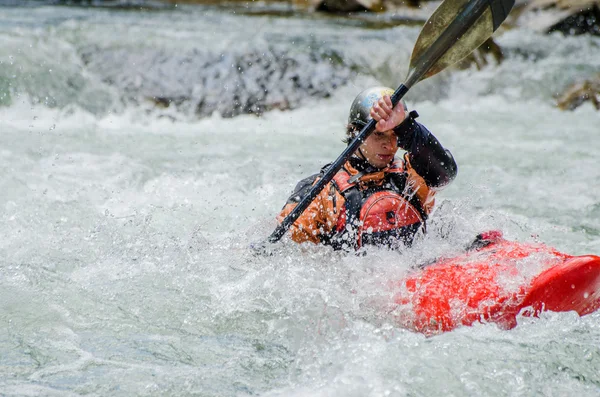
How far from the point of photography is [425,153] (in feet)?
11.6

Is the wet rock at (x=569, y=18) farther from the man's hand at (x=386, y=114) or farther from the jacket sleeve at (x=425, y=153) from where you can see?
the man's hand at (x=386, y=114)

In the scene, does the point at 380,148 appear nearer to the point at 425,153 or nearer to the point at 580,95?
the point at 425,153

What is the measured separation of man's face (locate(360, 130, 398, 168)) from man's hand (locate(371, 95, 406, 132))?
17cm

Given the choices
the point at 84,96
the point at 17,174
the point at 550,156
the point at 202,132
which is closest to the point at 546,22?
the point at 550,156

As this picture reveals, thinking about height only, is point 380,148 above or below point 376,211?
above

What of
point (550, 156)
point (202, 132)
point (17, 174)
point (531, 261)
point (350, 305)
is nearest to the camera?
point (531, 261)

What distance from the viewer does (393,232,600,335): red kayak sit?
3.12 metres

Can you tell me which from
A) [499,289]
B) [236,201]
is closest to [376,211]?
[499,289]

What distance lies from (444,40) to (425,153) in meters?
0.52

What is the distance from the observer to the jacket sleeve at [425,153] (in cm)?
346

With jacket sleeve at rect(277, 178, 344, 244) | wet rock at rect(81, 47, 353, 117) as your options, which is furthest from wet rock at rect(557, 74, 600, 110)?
jacket sleeve at rect(277, 178, 344, 244)

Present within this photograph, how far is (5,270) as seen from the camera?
4.06 meters

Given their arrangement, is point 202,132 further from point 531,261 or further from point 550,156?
point 531,261

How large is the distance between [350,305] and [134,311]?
1032 mm
